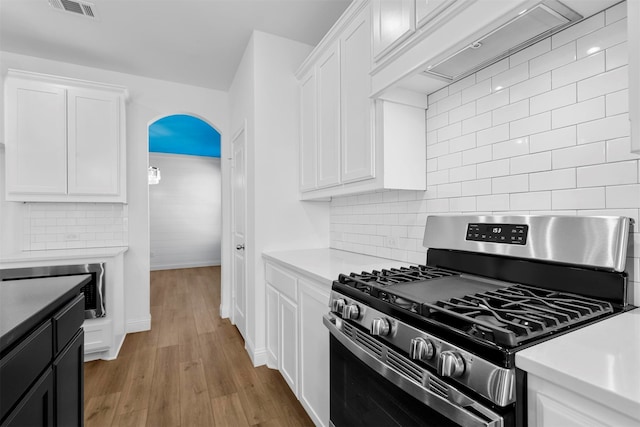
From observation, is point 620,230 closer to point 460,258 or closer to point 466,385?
point 460,258

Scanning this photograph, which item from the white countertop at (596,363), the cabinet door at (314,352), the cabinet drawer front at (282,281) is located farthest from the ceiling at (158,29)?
the white countertop at (596,363)

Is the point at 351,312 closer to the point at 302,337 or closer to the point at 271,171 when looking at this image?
the point at 302,337

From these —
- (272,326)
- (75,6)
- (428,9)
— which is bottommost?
(272,326)

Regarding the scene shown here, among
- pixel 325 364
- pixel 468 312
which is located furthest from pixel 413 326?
pixel 325 364

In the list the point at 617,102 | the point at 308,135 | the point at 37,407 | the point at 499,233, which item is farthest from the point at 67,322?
the point at 617,102

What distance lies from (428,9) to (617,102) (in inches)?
29.2

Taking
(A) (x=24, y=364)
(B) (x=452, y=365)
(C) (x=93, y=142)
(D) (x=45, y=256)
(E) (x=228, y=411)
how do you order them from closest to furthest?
(B) (x=452, y=365) < (A) (x=24, y=364) < (E) (x=228, y=411) < (D) (x=45, y=256) < (C) (x=93, y=142)

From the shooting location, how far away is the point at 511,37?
1.17m

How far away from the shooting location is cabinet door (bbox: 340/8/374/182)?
5.60ft

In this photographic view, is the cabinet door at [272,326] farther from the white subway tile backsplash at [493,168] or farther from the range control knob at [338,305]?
the white subway tile backsplash at [493,168]

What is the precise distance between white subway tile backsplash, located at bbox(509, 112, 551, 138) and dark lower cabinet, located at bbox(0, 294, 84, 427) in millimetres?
1858

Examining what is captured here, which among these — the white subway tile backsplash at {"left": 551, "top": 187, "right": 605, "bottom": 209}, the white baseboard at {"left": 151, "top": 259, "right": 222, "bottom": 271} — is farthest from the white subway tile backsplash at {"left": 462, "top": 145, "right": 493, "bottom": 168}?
the white baseboard at {"left": 151, "top": 259, "right": 222, "bottom": 271}

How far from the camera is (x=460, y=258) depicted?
4.72 ft

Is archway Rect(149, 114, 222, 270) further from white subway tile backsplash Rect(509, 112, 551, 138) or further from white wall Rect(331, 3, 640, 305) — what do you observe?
white subway tile backsplash Rect(509, 112, 551, 138)
